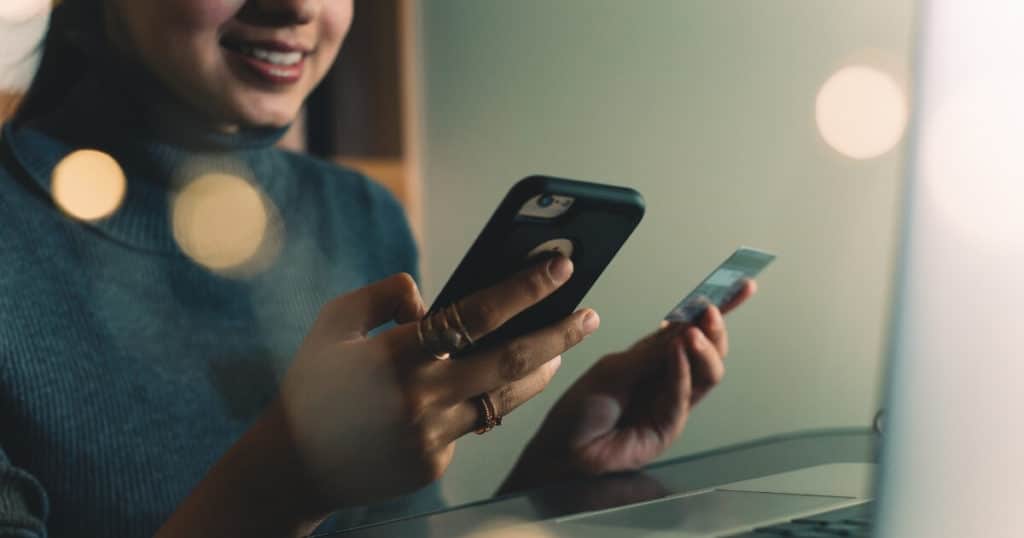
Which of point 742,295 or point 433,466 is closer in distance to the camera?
point 433,466

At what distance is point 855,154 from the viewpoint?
1.01 meters

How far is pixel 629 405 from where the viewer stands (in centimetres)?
68

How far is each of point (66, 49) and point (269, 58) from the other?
0.18 m

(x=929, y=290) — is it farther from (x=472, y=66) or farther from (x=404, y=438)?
(x=472, y=66)

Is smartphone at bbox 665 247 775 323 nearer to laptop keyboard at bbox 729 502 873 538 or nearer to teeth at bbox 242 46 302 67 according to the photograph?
laptop keyboard at bbox 729 502 873 538

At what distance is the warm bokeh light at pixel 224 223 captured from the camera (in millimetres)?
730

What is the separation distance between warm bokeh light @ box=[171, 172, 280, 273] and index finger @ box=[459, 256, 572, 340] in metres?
0.43

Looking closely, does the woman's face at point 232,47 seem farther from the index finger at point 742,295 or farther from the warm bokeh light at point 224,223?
the index finger at point 742,295

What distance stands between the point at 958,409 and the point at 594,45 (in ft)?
3.31

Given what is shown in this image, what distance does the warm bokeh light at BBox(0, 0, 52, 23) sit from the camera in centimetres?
75

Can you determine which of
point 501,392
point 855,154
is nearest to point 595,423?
point 501,392

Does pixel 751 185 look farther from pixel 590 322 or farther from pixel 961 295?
pixel 961 295

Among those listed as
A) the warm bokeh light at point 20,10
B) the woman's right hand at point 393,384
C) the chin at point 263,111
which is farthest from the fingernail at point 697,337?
the warm bokeh light at point 20,10

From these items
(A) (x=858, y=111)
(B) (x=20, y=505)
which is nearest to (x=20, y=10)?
(B) (x=20, y=505)
